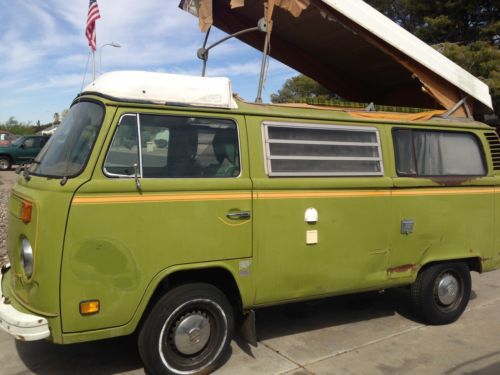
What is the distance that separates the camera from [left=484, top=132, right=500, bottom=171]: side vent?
5555 mm

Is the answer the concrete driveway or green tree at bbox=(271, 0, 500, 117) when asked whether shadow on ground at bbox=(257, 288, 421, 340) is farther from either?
green tree at bbox=(271, 0, 500, 117)

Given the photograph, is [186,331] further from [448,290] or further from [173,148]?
[448,290]

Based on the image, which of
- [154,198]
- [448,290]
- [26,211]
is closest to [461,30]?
[448,290]

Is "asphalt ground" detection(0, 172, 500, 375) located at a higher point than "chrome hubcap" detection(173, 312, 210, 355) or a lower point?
lower

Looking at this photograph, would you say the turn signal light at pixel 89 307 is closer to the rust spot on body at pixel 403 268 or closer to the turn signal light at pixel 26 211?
the turn signal light at pixel 26 211

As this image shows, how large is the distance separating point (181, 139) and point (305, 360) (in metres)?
Answer: 2.25

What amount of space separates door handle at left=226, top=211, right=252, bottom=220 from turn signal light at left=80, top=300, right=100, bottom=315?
120cm

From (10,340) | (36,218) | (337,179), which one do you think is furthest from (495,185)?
(10,340)

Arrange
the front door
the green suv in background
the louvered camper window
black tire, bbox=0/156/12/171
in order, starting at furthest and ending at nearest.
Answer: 1. black tire, bbox=0/156/12/171
2. the green suv in background
3. the louvered camper window
4. the front door

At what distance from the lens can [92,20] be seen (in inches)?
674

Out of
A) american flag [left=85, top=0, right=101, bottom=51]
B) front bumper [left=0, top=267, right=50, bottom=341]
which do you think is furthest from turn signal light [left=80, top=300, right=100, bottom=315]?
american flag [left=85, top=0, right=101, bottom=51]

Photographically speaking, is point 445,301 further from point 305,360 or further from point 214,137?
point 214,137

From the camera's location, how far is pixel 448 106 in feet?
18.0

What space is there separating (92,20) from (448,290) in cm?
1609
